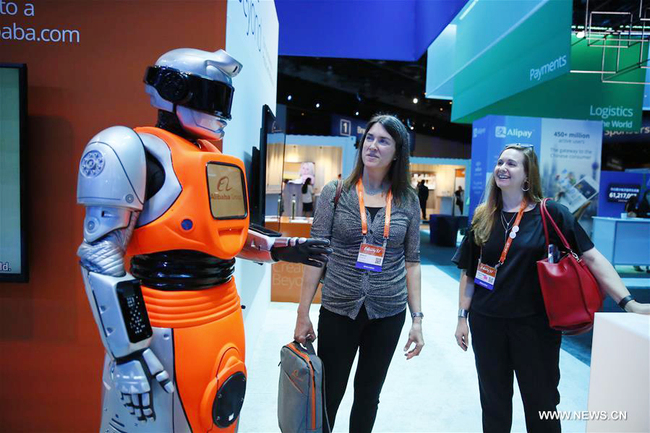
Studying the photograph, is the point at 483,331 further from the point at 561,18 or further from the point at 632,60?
the point at 632,60

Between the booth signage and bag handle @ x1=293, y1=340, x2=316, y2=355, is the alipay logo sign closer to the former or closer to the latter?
the booth signage

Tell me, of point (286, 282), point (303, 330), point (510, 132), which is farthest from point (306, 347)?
point (510, 132)

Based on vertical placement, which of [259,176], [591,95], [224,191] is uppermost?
[591,95]

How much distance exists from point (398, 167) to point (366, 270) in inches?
19.3

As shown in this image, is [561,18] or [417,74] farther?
[417,74]

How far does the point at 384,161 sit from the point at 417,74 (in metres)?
13.6

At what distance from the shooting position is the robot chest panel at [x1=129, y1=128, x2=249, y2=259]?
1227mm

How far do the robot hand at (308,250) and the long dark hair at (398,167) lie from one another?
45cm

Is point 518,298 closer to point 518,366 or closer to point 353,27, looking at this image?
point 518,366

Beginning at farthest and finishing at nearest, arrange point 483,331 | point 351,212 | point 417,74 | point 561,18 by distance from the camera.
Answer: point 417,74 < point 561,18 < point 483,331 < point 351,212

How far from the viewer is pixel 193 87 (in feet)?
4.24

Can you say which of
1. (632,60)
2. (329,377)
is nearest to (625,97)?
(632,60)

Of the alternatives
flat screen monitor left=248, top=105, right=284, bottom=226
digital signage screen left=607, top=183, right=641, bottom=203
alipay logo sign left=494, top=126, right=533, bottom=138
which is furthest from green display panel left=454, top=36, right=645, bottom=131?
flat screen monitor left=248, top=105, right=284, bottom=226

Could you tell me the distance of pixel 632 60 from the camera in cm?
720
